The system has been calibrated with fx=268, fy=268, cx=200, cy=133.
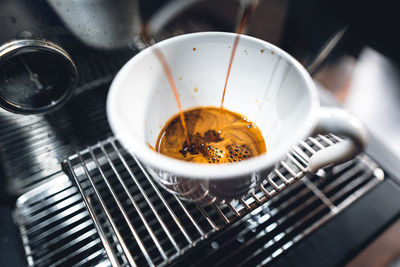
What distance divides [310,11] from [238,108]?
644 mm

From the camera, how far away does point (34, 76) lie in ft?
1.19

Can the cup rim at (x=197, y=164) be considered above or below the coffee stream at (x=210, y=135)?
below

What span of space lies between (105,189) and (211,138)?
188 millimetres

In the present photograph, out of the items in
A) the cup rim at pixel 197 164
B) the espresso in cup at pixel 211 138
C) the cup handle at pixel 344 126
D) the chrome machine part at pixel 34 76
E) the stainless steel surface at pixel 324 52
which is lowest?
the cup handle at pixel 344 126

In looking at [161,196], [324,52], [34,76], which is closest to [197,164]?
[161,196]

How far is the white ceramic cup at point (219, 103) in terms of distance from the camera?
0.26 m

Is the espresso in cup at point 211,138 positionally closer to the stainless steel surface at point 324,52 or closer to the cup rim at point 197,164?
the cup rim at point 197,164

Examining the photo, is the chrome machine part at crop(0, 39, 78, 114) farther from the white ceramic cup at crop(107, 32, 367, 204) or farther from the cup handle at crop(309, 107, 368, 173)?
the cup handle at crop(309, 107, 368, 173)

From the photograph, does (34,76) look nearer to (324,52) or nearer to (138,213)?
(138,213)

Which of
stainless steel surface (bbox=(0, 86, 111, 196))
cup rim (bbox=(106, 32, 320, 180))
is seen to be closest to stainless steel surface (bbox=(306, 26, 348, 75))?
cup rim (bbox=(106, 32, 320, 180))

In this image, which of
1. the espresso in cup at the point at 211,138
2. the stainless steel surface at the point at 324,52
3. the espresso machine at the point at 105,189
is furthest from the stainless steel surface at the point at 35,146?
the stainless steel surface at the point at 324,52

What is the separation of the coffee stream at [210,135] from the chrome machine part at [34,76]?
0.12 meters

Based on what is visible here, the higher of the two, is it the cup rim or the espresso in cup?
the espresso in cup

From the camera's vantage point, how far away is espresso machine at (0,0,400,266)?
36cm
